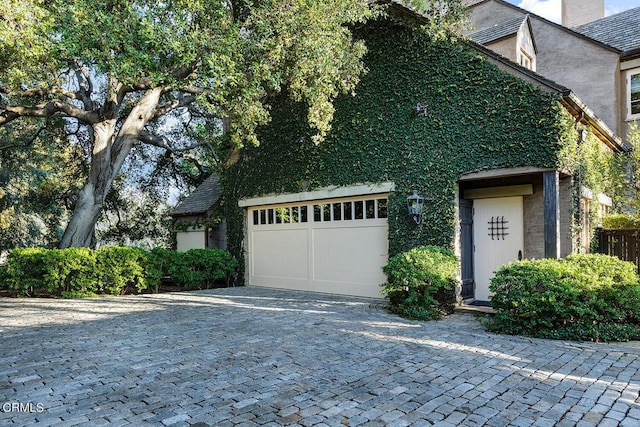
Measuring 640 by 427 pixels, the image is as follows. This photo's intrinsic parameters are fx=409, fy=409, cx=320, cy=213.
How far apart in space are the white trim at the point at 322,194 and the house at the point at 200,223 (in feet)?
4.65

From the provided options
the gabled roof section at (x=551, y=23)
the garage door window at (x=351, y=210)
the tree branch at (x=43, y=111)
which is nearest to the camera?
the garage door window at (x=351, y=210)

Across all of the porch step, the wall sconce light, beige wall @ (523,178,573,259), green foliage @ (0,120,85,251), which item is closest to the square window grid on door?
beige wall @ (523,178,573,259)

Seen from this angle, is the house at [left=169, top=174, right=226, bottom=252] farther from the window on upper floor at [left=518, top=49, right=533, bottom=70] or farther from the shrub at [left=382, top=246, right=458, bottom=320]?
the window on upper floor at [left=518, top=49, right=533, bottom=70]

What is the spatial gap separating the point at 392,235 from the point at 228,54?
4883 mm

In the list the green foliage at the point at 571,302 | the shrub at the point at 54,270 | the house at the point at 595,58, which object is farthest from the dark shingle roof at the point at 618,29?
the shrub at the point at 54,270

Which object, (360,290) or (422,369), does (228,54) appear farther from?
(422,369)

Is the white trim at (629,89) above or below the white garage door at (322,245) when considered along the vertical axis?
above

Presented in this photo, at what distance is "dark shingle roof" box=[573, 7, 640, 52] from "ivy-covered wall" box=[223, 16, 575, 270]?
8.05 metres

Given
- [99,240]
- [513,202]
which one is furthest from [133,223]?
[513,202]

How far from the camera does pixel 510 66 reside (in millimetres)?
7191

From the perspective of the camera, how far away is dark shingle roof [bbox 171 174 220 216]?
13.3 meters

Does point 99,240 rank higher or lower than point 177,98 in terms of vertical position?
lower

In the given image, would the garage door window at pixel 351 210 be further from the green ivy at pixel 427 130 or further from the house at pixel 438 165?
the green ivy at pixel 427 130

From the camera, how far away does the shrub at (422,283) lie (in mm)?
6934
